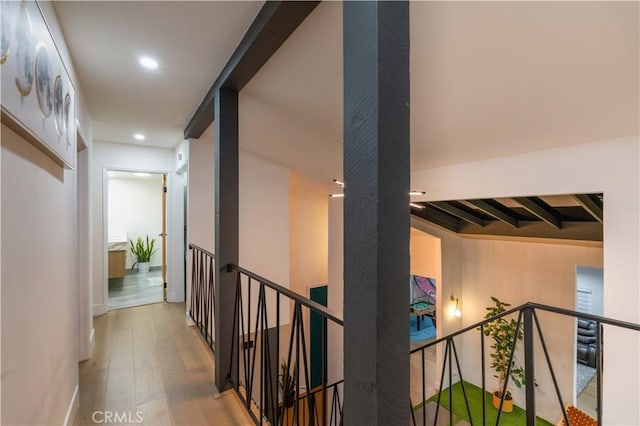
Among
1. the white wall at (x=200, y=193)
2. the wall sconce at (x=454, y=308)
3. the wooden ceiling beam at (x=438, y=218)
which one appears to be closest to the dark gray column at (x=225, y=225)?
the white wall at (x=200, y=193)

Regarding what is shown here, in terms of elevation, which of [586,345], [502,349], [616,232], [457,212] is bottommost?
[586,345]

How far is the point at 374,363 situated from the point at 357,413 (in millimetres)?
175

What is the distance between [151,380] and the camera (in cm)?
235

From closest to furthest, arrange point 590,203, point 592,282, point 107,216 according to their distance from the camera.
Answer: point 590,203
point 107,216
point 592,282

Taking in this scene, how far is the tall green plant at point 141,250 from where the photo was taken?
6805 mm

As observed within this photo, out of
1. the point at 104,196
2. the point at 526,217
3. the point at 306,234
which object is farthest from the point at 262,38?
the point at 526,217

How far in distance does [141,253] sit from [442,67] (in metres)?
7.21

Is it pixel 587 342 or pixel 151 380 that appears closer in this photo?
pixel 151 380

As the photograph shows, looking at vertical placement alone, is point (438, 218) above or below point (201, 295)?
above

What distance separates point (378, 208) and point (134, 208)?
7484 millimetres

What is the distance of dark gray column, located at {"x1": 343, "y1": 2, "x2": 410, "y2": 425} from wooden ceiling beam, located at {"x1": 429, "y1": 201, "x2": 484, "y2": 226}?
3.91m

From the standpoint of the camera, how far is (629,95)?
1723mm

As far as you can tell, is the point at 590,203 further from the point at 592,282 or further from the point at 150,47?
the point at 150,47

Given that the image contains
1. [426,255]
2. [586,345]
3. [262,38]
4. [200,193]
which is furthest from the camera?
[426,255]
